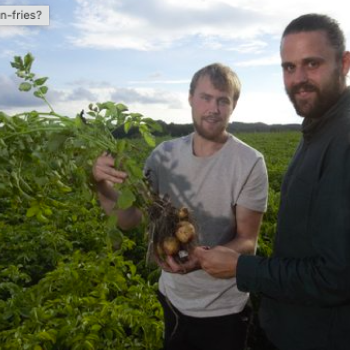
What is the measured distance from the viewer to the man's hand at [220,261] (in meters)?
2.10

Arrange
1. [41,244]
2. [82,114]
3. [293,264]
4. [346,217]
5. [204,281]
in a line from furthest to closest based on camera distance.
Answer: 1. [41,244]
2. [204,281]
3. [82,114]
4. [293,264]
5. [346,217]

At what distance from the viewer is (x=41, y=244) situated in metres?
5.01

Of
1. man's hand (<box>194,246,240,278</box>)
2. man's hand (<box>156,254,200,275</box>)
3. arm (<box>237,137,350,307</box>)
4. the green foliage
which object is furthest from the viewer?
man's hand (<box>156,254,200,275</box>)

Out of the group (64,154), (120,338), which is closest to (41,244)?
(120,338)

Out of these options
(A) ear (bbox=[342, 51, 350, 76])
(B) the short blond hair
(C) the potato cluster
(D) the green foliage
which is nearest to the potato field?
(D) the green foliage

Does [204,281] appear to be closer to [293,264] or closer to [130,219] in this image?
[130,219]

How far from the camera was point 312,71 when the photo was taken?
1.98 metres

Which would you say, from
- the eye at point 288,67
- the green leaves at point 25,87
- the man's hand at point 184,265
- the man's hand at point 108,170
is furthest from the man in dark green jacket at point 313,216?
the green leaves at point 25,87

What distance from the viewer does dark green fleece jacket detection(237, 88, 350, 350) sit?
172cm

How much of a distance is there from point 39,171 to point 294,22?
1219 millimetres

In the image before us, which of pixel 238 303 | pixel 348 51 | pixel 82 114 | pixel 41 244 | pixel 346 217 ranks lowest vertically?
pixel 41 244

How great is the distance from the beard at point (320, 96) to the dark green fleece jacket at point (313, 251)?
0.05 meters

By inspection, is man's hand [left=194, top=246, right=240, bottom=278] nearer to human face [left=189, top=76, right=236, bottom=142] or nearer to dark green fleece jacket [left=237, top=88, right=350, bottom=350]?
dark green fleece jacket [left=237, top=88, right=350, bottom=350]

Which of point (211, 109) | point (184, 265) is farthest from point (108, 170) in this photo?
point (211, 109)
